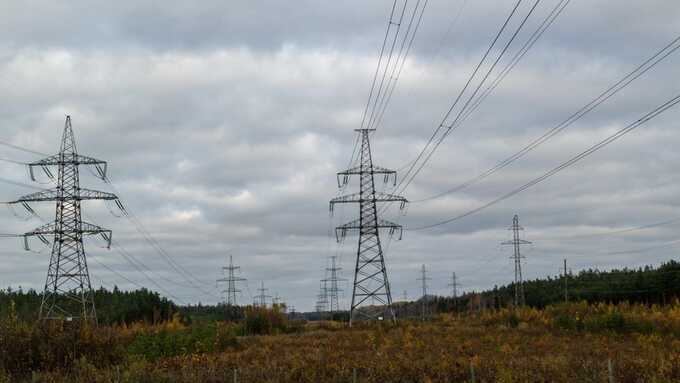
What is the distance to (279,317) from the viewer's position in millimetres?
66250

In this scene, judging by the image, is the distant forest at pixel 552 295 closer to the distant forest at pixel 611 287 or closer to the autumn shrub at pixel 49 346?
the distant forest at pixel 611 287

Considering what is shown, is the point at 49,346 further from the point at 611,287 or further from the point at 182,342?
the point at 611,287

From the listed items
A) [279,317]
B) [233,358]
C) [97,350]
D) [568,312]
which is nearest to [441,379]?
[233,358]

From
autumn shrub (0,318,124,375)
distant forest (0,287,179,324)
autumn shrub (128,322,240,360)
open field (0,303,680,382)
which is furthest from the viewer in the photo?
distant forest (0,287,179,324)

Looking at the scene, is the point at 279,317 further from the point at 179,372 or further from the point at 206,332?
the point at 179,372

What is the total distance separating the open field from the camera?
24.4 m

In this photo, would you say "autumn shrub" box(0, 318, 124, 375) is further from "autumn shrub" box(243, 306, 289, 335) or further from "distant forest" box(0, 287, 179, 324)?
"distant forest" box(0, 287, 179, 324)

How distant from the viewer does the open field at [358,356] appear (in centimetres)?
2442

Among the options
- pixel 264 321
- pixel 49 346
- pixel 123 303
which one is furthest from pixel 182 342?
pixel 123 303

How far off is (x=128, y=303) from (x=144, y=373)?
8422cm

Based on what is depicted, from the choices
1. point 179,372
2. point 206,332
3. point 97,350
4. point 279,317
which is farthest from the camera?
point 279,317

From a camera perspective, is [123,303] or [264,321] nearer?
[264,321]

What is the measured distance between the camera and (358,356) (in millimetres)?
33188

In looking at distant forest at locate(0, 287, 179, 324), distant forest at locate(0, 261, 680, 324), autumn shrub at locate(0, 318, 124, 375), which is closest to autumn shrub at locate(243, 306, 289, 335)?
distant forest at locate(0, 261, 680, 324)
